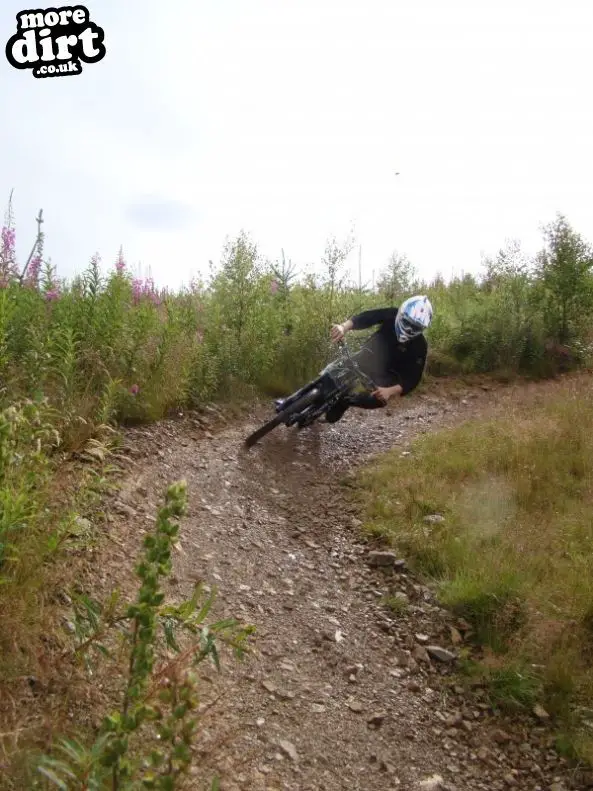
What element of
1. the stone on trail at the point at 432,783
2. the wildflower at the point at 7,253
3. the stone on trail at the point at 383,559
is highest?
the wildflower at the point at 7,253

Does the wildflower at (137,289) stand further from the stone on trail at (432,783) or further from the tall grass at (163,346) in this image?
the stone on trail at (432,783)

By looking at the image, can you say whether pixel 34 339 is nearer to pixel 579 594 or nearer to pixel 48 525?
pixel 48 525

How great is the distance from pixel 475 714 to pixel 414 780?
0.69 m

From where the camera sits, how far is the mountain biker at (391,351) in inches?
297

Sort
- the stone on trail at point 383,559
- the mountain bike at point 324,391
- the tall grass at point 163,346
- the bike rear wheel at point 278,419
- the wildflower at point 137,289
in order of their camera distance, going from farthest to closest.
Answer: the wildflower at point 137,289, the mountain bike at point 324,391, the bike rear wheel at point 278,419, the stone on trail at point 383,559, the tall grass at point 163,346

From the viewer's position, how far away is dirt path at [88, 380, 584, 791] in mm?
3238

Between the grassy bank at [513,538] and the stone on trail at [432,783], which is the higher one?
the grassy bank at [513,538]

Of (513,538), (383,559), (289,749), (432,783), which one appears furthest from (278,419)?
(432,783)

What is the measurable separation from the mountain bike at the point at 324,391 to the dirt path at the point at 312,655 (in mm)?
882

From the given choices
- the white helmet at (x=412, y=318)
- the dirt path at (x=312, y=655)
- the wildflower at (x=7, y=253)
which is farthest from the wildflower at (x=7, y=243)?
the white helmet at (x=412, y=318)

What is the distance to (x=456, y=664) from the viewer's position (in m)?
4.12

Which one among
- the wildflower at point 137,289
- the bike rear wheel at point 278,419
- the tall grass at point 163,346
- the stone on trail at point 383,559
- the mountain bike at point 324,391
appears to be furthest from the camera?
the wildflower at point 137,289

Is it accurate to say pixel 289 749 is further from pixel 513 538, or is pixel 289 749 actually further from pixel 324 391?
pixel 324 391

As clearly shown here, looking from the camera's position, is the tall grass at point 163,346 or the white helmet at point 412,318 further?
the white helmet at point 412,318
